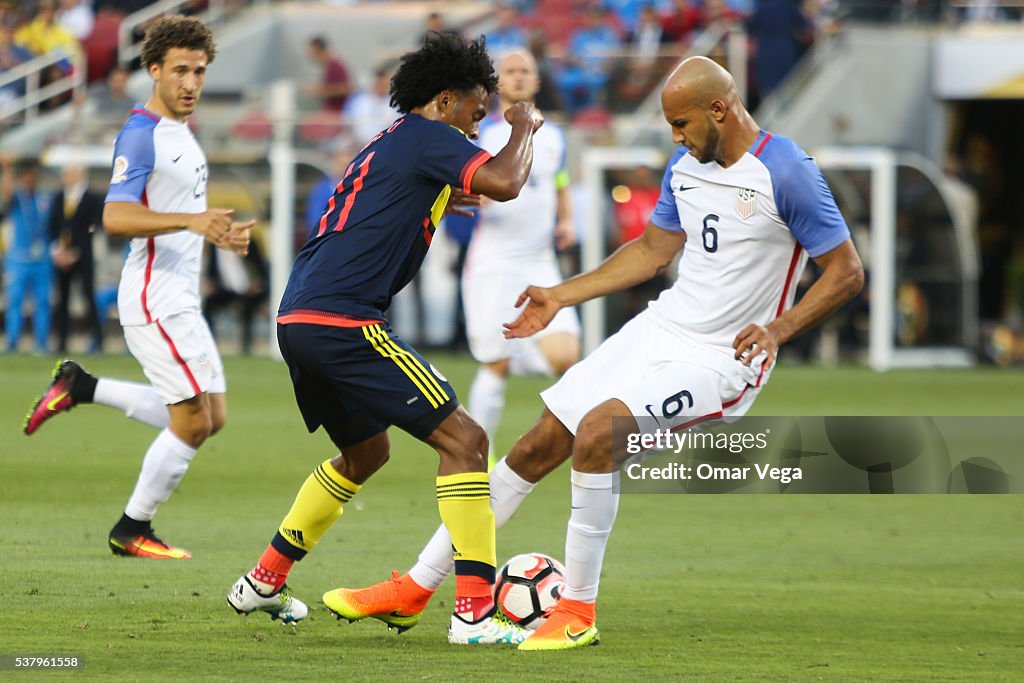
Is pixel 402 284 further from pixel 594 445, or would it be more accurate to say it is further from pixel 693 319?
pixel 693 319

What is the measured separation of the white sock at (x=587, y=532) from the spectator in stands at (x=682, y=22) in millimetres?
16838

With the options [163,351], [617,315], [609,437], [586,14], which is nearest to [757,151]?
[609,437]

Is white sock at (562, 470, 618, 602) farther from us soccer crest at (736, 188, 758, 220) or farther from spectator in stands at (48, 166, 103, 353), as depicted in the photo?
spectator in stands at (48, 166, 103, 353)

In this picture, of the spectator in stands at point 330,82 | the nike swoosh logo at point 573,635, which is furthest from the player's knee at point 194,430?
the spectator in stands at point 330,82

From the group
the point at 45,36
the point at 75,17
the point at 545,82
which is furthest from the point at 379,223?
the point at 75,17

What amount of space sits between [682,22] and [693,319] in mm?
16617

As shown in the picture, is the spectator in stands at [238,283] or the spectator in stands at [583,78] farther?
the spectator in stands at [583,78]

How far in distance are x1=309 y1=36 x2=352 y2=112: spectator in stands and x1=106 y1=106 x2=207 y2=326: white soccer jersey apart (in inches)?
555

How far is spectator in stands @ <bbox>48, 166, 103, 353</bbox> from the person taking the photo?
19.0 metres

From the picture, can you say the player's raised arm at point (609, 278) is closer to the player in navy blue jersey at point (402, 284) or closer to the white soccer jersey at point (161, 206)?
the player in navy blue jersey at point (402, 284)

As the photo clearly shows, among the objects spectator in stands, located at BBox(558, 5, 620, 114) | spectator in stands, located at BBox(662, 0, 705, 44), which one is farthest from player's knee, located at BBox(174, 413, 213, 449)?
spectator in stands, located at BBox(662, 0, 705, 44)

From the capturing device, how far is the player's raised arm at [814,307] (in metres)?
5.89

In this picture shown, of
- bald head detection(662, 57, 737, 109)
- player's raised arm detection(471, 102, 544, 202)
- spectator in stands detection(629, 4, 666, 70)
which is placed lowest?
spectator in stands detection(629, 4, 666, 70)

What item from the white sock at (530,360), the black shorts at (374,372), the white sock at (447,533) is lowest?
the white sock at (530,360)
